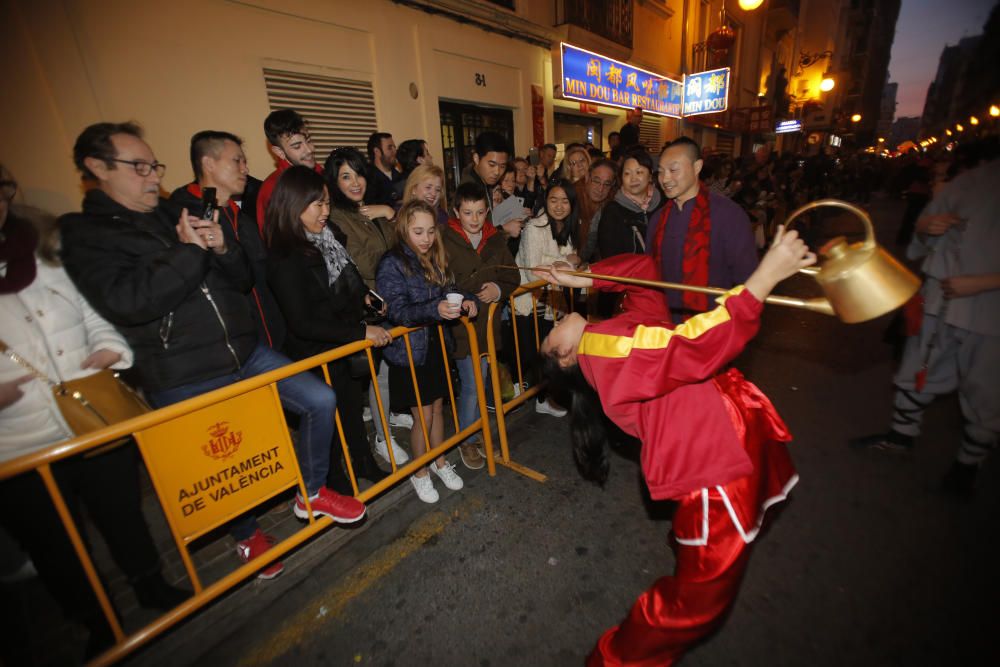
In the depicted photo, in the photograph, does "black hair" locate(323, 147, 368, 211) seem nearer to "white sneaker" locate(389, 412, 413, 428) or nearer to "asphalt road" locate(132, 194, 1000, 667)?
"white sneaker" locate(389, 412, 413, 428)

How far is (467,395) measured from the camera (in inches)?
140

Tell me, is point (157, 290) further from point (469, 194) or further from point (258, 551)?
point (469, 194)

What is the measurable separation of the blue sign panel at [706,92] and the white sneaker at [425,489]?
16.3m

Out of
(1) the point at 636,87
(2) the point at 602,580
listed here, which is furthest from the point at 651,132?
(2) the point at 602,580

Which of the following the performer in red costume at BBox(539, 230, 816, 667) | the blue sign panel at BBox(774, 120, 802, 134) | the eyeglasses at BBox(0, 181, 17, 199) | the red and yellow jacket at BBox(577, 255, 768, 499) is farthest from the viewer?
the blue sign panel at BBox(774, 120, 802, 134)

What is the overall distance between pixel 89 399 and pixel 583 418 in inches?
89.1

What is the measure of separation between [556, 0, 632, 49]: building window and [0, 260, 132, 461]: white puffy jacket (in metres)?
10.9

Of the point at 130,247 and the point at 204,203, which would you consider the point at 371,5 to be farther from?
the point at 130,247

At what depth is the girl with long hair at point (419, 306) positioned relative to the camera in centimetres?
296

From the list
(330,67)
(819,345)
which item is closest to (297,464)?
(330,67)

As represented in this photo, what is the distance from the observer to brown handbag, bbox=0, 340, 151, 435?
193cm

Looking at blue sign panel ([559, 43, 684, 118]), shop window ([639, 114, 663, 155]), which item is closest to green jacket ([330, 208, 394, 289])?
blue sign panel ([559, 43, 684, 118])

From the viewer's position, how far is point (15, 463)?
65.2 inches

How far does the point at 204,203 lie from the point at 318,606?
7.66 ft
